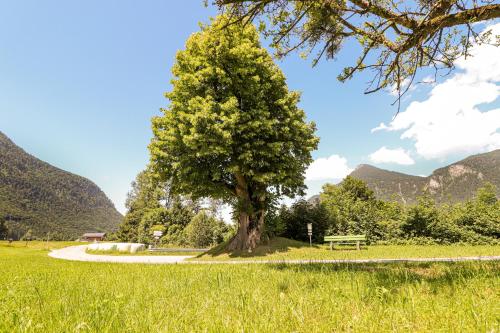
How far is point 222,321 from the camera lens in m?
2.61

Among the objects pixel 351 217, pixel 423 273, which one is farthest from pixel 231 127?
pixel 351 217

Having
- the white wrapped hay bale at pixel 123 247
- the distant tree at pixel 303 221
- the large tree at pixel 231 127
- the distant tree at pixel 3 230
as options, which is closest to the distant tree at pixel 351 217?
the distant tree at pixel 303 221

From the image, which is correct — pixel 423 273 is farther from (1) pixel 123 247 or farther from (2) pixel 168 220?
(2) pixel 168 220

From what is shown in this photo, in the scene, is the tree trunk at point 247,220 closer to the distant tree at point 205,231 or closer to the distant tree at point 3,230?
the distant tree at point 205,231

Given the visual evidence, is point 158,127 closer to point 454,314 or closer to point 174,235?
point 454,314

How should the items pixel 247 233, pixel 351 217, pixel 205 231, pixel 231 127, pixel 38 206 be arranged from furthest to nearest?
pixel 38 206 → pixel 205 231 → pixel 351 217 → pixel 247 233 → pixel 231 127

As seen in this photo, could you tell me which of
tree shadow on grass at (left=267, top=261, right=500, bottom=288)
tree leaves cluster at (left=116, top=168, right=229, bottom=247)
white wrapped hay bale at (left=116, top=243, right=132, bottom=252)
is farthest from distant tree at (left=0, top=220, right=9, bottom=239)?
tree shadow on grass at (left=267, top=261, right=500, bottom=288)

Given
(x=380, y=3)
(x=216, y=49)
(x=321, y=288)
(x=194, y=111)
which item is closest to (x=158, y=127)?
(x=194, y=111)

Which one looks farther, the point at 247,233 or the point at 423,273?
the point at 247,233

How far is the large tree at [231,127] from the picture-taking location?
49.5ft

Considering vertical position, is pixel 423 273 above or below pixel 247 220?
below

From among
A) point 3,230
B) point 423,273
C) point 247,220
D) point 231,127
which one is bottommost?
point 423,273

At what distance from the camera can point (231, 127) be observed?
1473 centimetres

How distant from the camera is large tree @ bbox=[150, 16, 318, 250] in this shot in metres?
15.1
